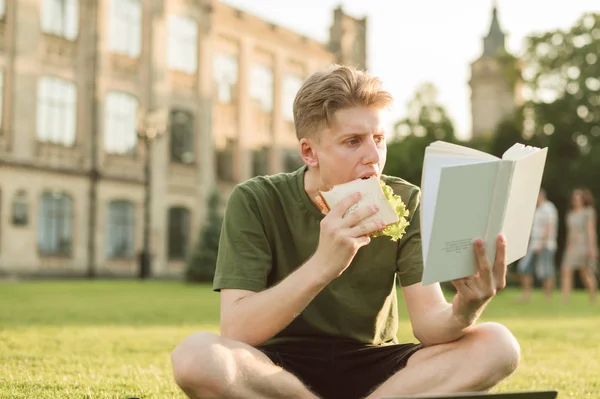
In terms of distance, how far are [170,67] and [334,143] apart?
1326 inches

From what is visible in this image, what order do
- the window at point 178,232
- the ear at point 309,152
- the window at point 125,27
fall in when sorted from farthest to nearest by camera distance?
1. the window at point 178,232
2. the window at point 125,27
3. the ear at point 309,152

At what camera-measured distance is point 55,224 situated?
3052 cm

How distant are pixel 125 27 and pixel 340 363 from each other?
3193cm

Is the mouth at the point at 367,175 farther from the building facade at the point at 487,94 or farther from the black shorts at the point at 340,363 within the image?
the building facade at the point at 487,94

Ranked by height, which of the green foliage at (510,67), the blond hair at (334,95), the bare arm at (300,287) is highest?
the green foliage at (510,67)

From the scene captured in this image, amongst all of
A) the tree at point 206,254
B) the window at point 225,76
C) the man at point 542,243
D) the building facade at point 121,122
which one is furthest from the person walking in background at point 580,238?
the window at point 225,76

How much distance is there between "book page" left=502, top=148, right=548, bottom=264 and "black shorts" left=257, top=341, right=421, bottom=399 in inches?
33.9

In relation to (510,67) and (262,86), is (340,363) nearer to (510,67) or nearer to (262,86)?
(262,86)

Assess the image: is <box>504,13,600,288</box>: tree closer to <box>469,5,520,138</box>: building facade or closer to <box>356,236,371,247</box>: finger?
<box>469,5,520,138</box>: building facade

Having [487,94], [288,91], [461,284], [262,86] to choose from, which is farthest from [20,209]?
[487,94]

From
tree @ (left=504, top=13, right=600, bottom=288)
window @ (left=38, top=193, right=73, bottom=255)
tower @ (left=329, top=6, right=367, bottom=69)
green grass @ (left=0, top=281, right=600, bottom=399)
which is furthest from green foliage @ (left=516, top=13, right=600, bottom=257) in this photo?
green grass @ (left=0, top=281, right=600, bottom=399)

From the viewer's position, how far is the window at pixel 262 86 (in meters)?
41.6

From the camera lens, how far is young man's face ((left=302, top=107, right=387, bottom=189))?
346cm

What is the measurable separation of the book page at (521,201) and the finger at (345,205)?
1.83 feet
